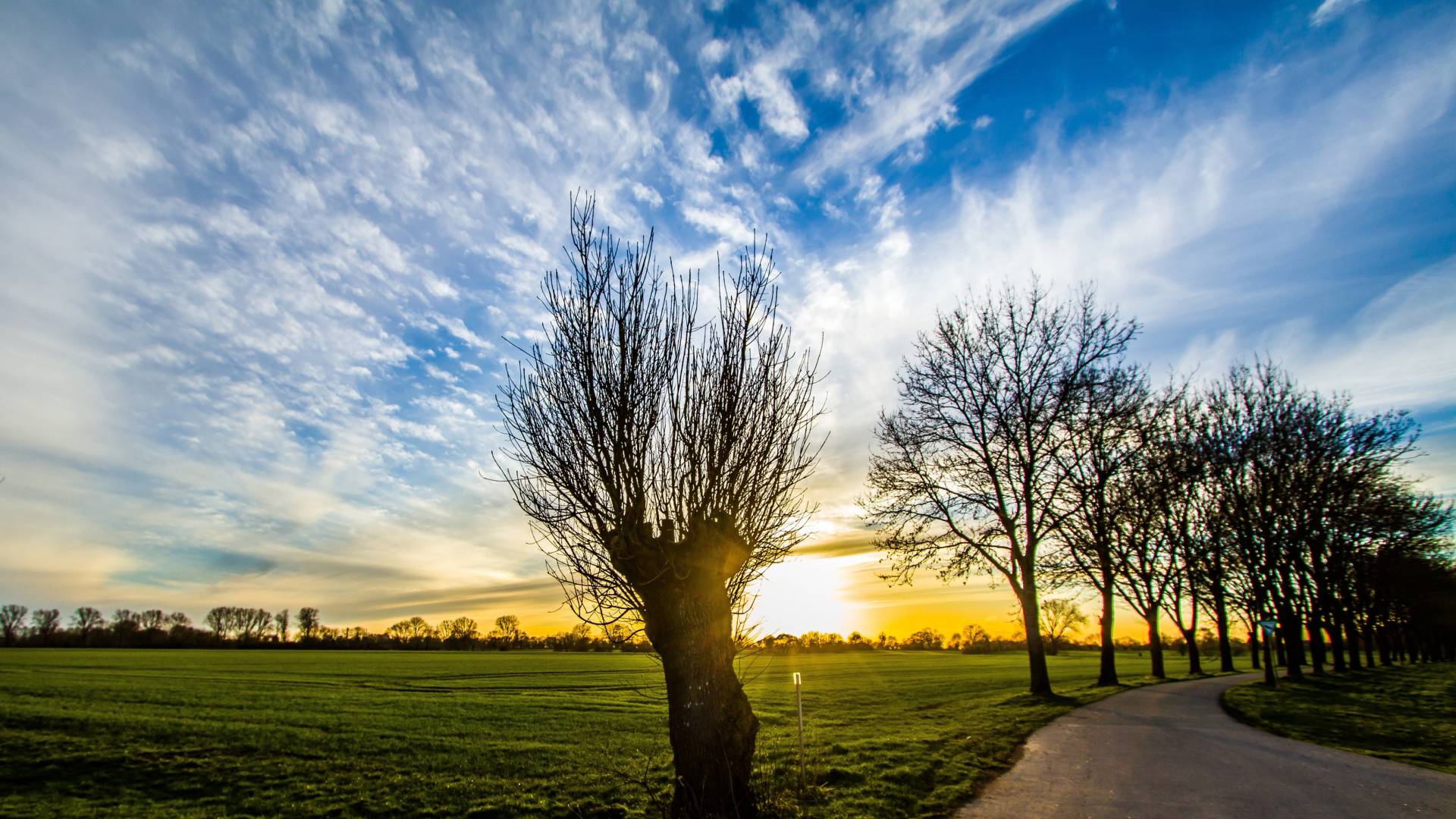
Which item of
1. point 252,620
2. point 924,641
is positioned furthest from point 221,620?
point 924,641

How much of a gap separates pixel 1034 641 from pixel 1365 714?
8502 millimetres

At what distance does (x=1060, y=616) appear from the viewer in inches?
2918

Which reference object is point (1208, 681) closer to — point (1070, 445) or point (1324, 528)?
point (1324, 528)

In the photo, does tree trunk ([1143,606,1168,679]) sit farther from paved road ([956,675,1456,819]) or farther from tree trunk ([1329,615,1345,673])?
paved road ([956,675,1456,819])

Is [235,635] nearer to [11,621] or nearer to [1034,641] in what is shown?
[11,621]

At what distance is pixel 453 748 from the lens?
16266mm

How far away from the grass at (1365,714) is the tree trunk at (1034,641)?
5188mm

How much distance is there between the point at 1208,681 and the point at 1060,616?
157 feet

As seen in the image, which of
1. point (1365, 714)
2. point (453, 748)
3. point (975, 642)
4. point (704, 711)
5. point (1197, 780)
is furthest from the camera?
point (975, 642)

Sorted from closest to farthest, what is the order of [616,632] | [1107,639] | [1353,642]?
[616,632], [1107,639], [1353,642]

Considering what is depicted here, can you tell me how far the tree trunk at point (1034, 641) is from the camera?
2241cm

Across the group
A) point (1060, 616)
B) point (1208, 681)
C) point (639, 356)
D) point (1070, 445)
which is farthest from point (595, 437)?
point (1060, 616)

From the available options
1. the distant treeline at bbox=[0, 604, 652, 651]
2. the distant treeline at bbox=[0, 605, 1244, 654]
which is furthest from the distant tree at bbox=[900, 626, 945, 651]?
the distant treeline at bbox=[0, 604, 652, 651]

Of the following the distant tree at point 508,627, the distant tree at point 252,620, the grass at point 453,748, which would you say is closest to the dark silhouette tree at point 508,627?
the distant tree at point 508,627
